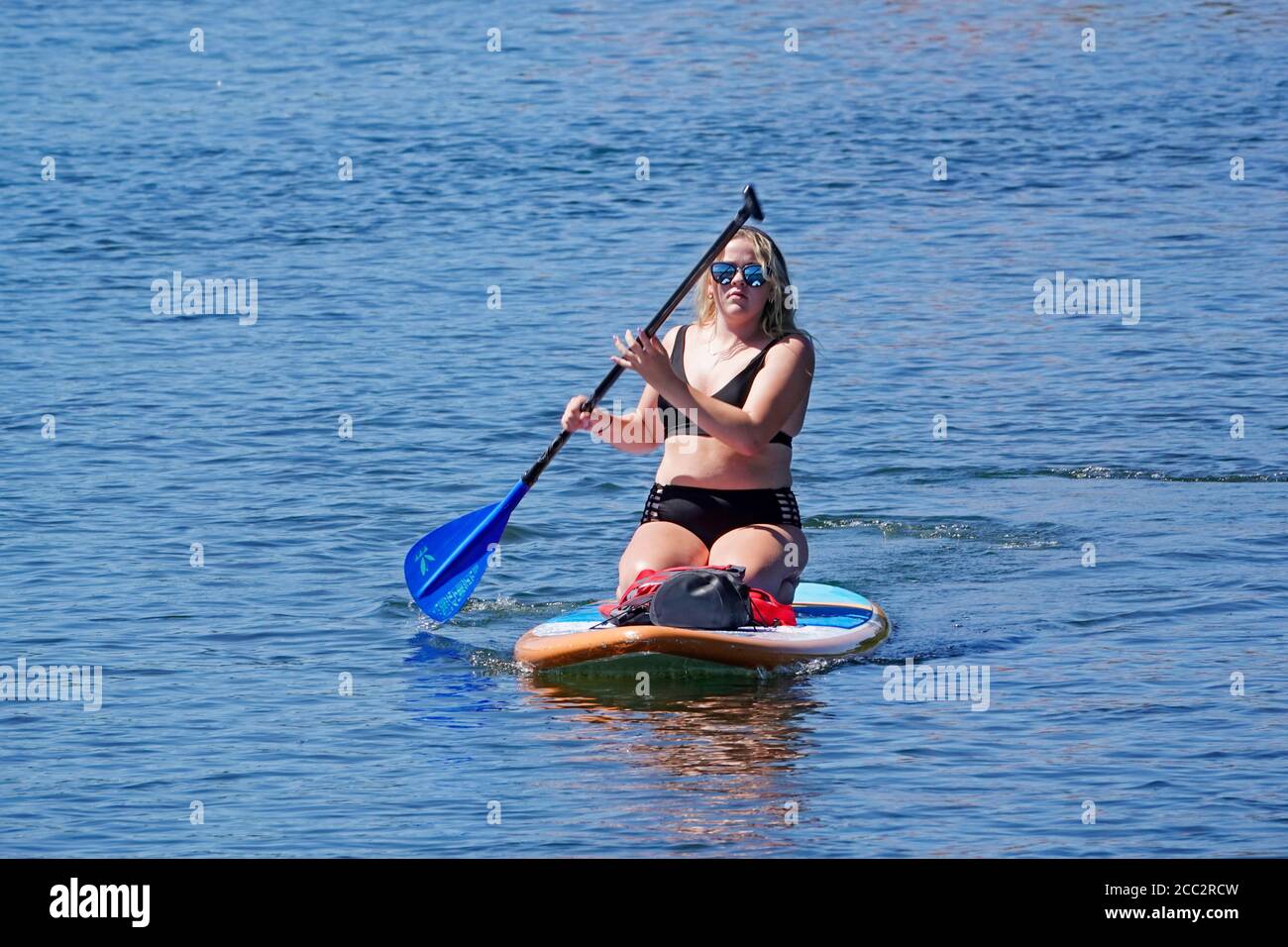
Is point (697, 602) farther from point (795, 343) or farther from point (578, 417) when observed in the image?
point (795, 343)

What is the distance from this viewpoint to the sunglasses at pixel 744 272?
7.64 metres

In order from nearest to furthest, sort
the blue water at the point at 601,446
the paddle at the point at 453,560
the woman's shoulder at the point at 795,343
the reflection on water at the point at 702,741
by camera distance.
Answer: the reflection on water at the point at 702,741, the blue water at the point at 601,446, the woman's shoulder at the point at 795,343, the paddle at the point at 453,560

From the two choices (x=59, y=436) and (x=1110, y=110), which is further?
(x=1110, y=110)

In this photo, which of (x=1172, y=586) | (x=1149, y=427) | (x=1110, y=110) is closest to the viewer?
(x=1172, y=586)

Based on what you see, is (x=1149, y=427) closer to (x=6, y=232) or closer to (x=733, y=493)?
(x=733, y=493)

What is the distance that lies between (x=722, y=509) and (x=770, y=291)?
84cm

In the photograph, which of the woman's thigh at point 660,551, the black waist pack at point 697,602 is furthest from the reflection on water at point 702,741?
the woman's thigh at point 660,551

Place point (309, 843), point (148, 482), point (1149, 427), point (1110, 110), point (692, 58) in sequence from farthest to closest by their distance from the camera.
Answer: point (692, 58) → point (1110, 110) → point (1149, 427) → point (148, 482) → point (309, 843)

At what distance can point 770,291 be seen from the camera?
7738 millimetres

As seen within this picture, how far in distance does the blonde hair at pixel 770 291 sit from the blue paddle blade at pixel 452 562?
1088 mm

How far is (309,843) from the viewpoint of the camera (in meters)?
6.04

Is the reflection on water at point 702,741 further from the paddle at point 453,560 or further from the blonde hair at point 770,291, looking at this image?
the blonde hair at point 770,291

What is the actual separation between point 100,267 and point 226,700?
374 inches

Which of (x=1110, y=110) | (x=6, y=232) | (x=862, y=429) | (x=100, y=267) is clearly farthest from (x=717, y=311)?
(x=1110, y=110)
